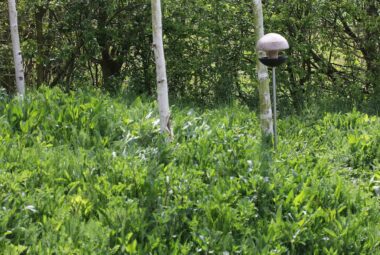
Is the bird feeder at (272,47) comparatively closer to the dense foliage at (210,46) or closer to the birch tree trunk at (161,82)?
the birch tree trunk at (161,82)

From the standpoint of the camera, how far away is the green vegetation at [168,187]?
12.5ft

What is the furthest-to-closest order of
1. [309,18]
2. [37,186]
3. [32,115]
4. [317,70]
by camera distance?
[317,70]
[309,18]
[32,115]
[37,186]

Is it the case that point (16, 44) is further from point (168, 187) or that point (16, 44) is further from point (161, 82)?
point (168, 187)

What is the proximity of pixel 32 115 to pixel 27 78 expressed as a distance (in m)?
4.08

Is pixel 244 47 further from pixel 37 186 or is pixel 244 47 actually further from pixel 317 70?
pixel 37 186

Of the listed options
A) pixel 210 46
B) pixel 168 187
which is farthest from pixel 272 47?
pixel 210 46

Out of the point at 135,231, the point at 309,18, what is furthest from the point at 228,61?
the point at 135,231

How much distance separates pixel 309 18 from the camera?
835 centimetres

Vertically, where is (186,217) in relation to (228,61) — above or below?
below

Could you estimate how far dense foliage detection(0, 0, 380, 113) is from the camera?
8.43 metres

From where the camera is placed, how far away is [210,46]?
8602mm

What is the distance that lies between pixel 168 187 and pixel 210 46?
4.50 m

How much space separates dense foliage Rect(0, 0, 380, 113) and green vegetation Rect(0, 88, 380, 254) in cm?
251

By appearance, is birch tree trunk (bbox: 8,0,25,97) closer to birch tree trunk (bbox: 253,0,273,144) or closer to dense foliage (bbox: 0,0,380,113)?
dense foliage (bbox: 0,0,380,113)
